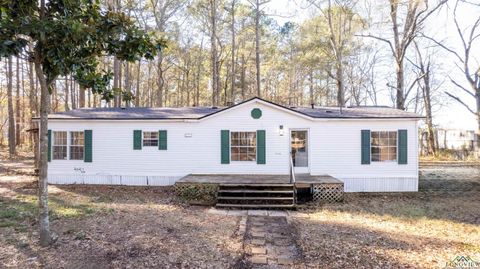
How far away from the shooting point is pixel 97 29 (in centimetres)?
569

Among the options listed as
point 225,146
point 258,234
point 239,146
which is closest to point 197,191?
point 225,146

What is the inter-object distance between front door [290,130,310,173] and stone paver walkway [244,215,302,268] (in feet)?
14.5

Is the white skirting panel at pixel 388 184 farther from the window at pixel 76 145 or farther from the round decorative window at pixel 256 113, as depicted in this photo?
the window at pixel 76 145

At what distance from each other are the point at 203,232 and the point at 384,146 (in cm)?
807

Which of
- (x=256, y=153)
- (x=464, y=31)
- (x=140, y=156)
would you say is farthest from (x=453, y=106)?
(x=140, y=156)

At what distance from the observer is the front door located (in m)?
12.1

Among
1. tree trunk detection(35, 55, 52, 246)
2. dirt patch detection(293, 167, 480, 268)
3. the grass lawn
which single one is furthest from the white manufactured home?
tree trunk detection(35, 55, 52, 246)

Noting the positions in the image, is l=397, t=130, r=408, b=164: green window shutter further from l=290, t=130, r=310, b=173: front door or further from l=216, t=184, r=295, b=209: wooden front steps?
l=216, t=184, r=295, b=209: wooden front steps

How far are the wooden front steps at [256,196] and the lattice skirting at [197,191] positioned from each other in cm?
27

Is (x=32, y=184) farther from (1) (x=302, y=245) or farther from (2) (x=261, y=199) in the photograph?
(1) (x=302, y=245)

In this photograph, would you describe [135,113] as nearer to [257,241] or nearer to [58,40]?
[58,40]

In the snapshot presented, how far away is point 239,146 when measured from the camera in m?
12.1

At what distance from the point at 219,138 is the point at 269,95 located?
22.1 metres

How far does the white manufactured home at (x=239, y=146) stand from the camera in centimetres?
1170
